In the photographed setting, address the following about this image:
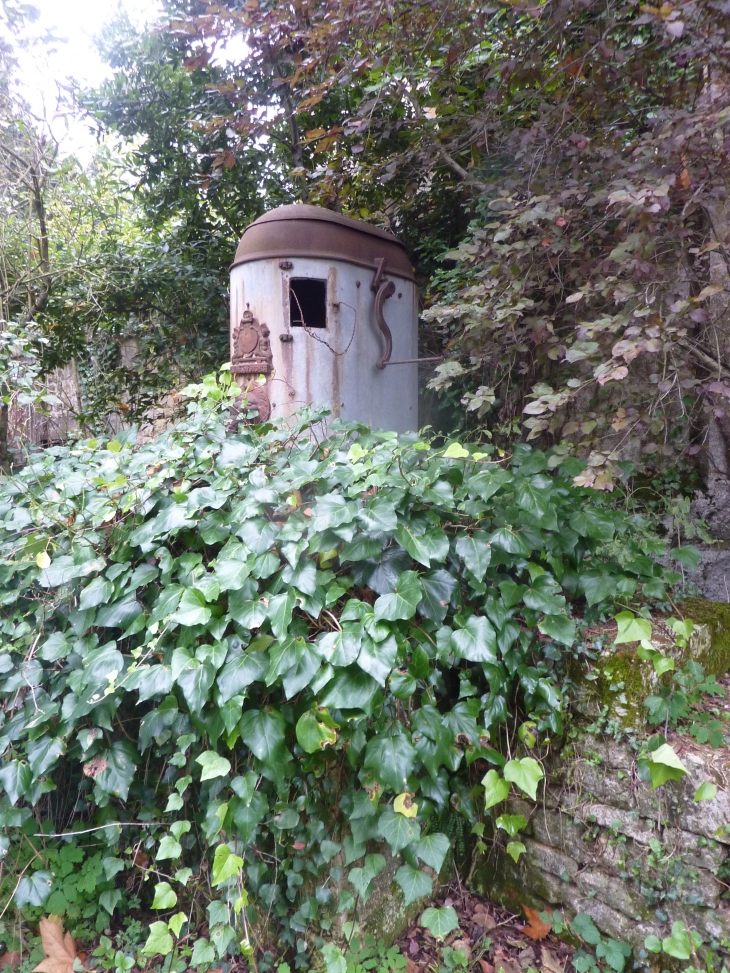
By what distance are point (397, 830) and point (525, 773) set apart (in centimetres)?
40

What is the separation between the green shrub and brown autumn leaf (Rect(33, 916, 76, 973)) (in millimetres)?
58

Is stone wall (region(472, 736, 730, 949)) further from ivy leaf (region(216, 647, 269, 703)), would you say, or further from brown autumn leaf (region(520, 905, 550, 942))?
ivy leaf (region(216, 647, 269, 703))

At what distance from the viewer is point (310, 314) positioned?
3.24 m

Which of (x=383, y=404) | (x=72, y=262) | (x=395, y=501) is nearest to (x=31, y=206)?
(x=72, y=262)

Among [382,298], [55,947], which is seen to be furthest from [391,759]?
[382,298]

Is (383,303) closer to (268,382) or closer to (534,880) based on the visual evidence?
(268,382)

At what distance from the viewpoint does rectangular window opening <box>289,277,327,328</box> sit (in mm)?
3119

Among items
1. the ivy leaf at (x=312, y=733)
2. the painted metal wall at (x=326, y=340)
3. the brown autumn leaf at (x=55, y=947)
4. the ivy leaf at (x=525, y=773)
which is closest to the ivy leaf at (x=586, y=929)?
the ivy leaf at (x=525, y=773)

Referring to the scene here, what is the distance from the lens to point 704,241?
2338mm

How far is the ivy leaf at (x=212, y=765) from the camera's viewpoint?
148 cm

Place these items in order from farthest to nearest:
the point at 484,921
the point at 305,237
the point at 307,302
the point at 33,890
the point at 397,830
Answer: the point at 307,302 < the point at 305,237 < the point at 484,921 < the point at 33,890 < the point at 397,830

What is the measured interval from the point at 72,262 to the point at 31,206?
1.93 feet

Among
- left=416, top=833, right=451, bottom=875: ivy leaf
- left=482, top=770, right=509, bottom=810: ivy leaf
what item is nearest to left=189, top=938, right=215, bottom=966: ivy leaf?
left=416, top=833, right=451, bottom=875: ivy leaf

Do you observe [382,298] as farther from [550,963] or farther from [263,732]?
[550,963]
